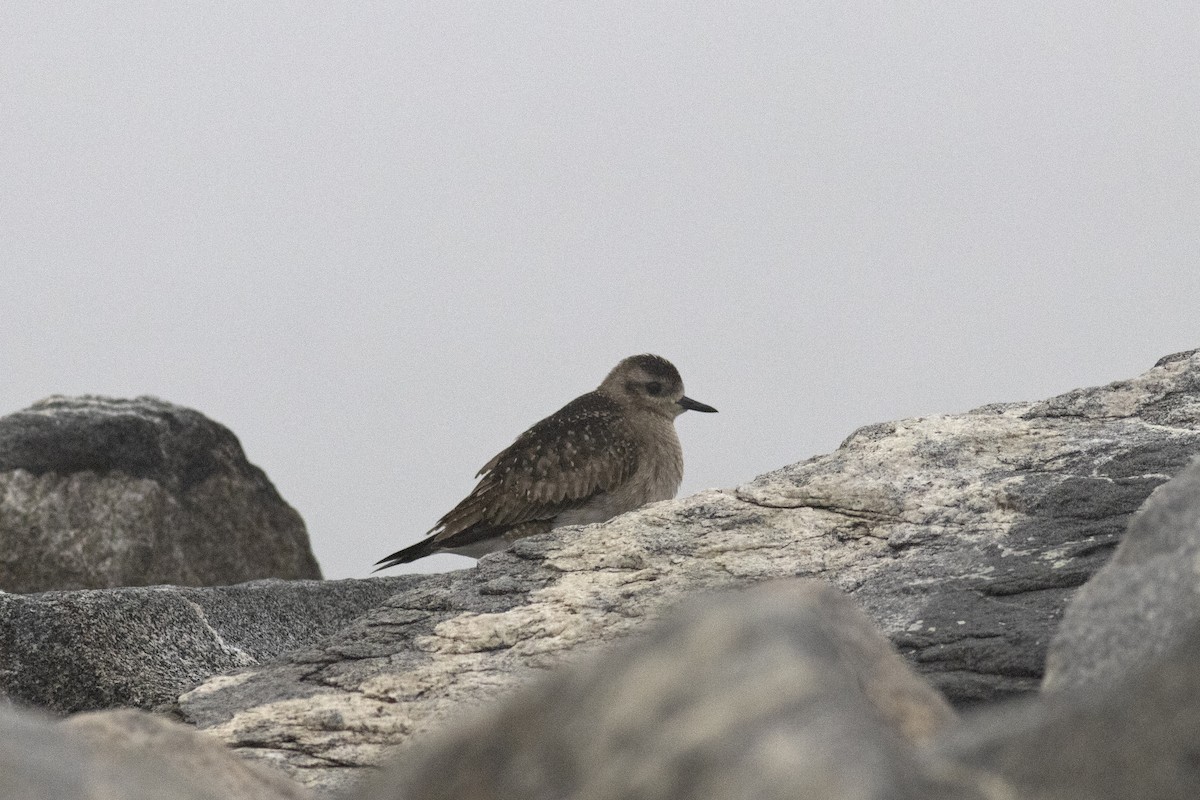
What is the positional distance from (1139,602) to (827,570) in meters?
2.99

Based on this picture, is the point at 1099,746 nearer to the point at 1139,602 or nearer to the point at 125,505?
the point at 1139,602

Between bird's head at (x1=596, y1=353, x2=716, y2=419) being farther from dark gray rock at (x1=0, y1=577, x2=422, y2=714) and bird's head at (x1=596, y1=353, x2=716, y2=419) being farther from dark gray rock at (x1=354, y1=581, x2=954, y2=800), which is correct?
dark gray rock at (x1=354, y1=581, x2=954, y2=800)

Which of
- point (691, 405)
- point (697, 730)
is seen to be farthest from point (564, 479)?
→ point (697, 730)

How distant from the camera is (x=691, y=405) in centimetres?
1089

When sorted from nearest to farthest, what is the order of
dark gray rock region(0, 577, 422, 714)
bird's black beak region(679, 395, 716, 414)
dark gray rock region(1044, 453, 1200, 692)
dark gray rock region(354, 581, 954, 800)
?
dark gray rock region(354, 581, 954, 800), dark gray rock region(1044, 453, 1200, 692), dark gray rock region(0, 577, 422, 714), bird's black beak region(679, 395, 716, 414)

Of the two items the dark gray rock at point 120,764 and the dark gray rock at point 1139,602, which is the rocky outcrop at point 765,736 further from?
the dark gray rock at point 1139,602

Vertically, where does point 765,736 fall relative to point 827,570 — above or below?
above

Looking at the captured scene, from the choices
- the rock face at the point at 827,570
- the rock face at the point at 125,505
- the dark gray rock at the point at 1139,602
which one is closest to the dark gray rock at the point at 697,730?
the dark gray rock at the point at 1139,602

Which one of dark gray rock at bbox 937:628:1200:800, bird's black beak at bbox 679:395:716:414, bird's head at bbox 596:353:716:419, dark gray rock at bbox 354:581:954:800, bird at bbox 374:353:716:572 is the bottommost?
dark gray rock at bbox 937:628:1200:800

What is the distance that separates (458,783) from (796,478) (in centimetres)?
492

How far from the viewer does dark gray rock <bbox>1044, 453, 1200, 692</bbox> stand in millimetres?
3301

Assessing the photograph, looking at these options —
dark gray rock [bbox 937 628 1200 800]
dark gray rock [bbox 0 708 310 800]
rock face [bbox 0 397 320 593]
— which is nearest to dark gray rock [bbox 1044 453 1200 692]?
dark gray rock [bbox 937 628 1200 800]

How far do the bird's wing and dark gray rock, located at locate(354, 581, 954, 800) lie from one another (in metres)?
7.05

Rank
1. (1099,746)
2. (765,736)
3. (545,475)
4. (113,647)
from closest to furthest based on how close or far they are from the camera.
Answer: (765,736), (1099,746), (113,647), (545,475)
